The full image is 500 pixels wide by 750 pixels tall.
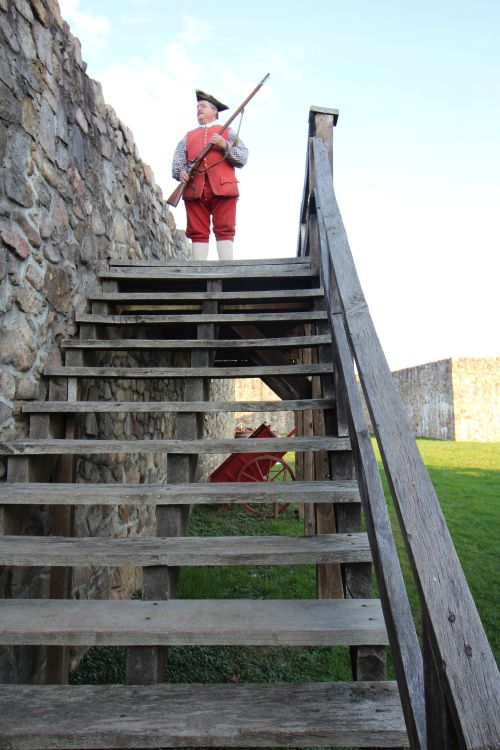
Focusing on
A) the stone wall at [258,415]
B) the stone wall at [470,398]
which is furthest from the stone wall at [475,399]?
the stone wall at [258,415]

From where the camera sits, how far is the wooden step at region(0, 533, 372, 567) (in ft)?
5.52

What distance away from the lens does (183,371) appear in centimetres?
249

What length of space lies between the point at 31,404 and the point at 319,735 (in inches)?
66.0

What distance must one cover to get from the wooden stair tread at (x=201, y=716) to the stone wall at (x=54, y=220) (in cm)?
65

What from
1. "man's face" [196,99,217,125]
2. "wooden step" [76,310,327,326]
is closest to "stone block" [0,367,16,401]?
"wooden step" [76,310,327,326]

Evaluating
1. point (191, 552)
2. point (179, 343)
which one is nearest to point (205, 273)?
point (179, 343)

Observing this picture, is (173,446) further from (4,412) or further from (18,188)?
(18,188)

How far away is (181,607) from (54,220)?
188 cm

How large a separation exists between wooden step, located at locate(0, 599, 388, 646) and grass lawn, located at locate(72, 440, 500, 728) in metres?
1.30

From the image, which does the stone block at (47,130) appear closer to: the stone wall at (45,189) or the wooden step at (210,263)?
the stone wall at (45,189)

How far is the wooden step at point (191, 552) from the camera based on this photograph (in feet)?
5.52

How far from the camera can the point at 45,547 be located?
177 centimetres

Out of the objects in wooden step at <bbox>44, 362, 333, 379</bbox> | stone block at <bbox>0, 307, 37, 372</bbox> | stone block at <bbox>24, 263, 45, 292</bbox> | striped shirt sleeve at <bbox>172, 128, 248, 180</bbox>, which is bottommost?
wooden step at <bbox>44, 362, 333, 379</bbox>

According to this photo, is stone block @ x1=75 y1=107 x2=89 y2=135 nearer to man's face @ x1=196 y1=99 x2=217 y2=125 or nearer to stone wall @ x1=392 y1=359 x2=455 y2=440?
man's face @ x1=196 y1=99 x2=217 y2=125
